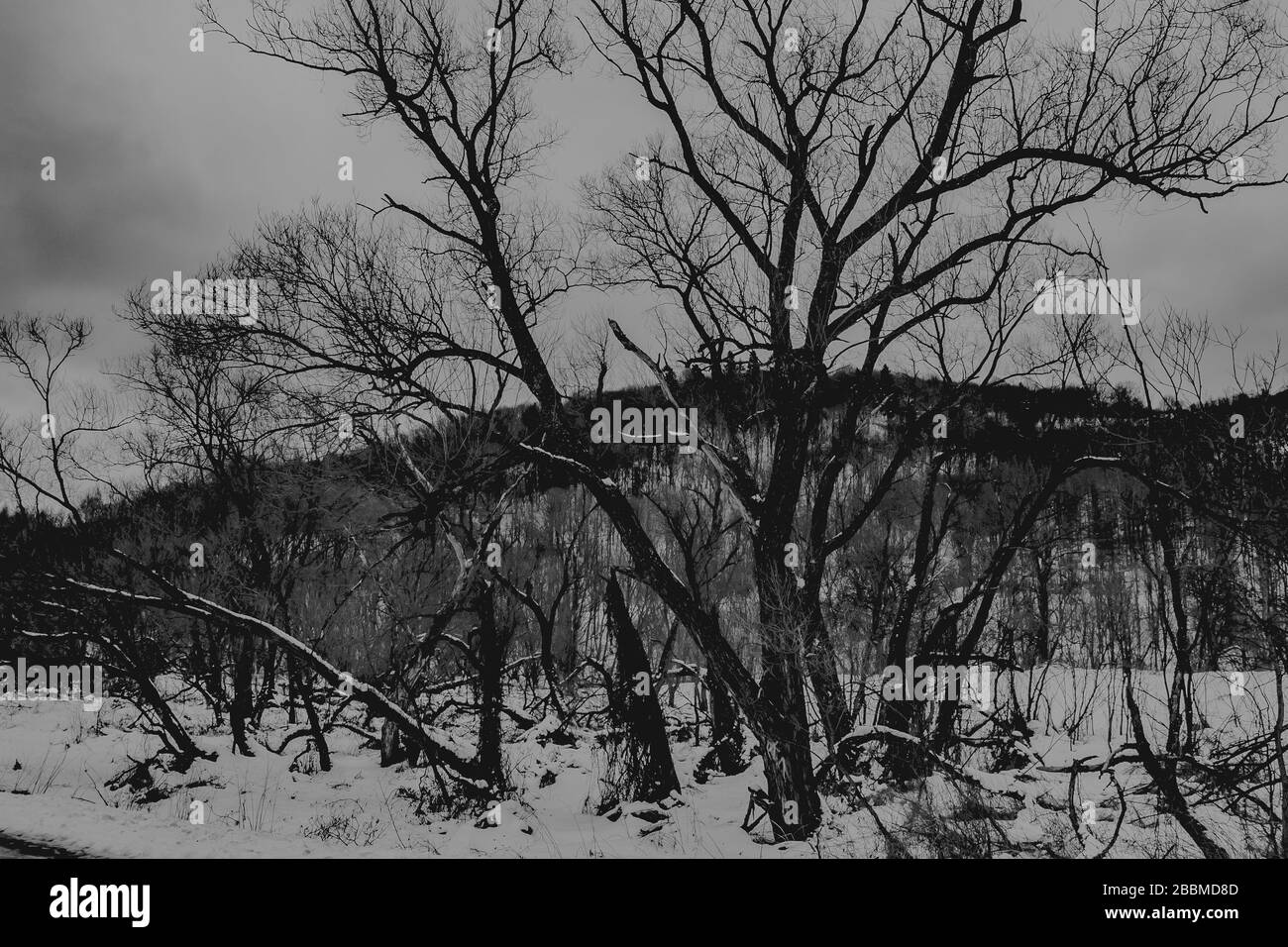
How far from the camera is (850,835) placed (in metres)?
9.66

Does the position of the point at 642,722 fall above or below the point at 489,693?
below

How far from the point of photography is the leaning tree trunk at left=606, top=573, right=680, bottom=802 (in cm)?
1255

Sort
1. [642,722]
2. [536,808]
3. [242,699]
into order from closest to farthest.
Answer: [642,722] → [536,808] → [242,699]

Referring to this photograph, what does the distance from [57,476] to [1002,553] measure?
2012 cm

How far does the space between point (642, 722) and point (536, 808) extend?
2368 mm

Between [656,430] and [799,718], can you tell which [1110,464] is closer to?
[799,718]

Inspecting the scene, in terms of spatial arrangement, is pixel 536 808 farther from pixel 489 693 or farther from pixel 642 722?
pixel 642 722

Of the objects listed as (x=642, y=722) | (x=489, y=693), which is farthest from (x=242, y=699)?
(x=642, y=722)

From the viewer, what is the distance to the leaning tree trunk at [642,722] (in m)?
12.6

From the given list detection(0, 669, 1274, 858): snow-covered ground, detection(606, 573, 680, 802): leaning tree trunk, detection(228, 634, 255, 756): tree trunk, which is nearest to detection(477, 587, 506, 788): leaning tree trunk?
detection(0, 669, 1274, 858): snow-covered ground

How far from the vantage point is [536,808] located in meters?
12.9

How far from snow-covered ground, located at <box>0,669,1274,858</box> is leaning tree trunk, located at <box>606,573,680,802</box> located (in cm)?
49
